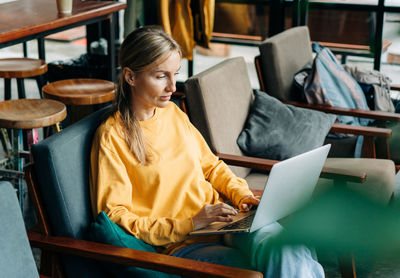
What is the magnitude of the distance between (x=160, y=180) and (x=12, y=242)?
51 cm

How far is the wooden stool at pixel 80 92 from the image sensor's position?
2404 mm

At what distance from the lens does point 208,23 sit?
3.73m

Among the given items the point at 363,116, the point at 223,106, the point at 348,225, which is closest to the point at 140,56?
the point at 223,106

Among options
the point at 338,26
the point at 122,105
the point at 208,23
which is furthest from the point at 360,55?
the point at 122,105

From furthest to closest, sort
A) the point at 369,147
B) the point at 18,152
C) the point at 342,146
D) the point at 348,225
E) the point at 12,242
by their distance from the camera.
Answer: the point at 342,146 < the point at 369,147 < the point at 18,152 < the point at 12,242 < the point at 348,225

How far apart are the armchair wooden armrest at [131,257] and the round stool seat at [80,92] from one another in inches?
43.1

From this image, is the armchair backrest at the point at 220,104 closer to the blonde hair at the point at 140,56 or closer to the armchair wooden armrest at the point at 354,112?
the armchair wooden armrest at the point at 354,112

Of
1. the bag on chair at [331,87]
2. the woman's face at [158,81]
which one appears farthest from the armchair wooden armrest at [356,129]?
the woman's face at [158,81]

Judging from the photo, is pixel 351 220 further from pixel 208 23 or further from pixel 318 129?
pixel 208 23

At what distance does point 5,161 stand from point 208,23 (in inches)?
69.3

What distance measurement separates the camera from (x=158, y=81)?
4.90 ft

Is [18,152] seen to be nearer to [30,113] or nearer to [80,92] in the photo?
[30,113]

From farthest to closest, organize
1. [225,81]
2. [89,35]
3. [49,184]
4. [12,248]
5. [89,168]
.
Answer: [89,35] < [225,81] < [89,168] < [49,184] < [12,248]

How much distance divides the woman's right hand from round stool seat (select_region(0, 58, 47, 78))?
5.29ft
